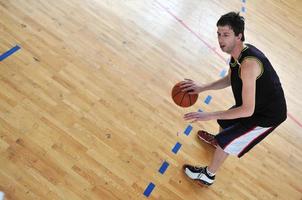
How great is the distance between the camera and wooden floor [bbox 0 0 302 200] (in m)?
2.71

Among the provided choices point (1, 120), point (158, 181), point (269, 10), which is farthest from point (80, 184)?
point (269, 10)

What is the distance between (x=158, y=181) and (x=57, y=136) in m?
0.99

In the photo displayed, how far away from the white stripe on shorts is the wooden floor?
54 cm

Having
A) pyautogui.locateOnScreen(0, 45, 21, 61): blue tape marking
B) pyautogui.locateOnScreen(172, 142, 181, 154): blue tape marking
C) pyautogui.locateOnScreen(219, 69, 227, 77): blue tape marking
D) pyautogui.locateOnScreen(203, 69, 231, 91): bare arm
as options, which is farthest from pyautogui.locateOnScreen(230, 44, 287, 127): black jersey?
pyautogui.locateOnScreen(0, 45, 21, 61): blue tape marking

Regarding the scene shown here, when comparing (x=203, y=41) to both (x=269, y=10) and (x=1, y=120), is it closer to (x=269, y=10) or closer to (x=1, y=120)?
(x=269, y=10)

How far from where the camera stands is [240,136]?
103 inches

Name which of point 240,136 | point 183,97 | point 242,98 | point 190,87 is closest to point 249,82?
point 242,98

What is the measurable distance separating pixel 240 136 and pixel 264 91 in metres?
0.47

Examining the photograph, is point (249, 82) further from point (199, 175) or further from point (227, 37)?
point (199, 175)

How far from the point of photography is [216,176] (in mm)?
3172

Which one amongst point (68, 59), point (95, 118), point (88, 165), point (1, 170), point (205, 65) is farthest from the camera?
point (205, 65)

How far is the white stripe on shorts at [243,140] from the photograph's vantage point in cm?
259

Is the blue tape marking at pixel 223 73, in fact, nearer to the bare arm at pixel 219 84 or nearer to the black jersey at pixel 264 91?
the bare arm at pixel 219 84

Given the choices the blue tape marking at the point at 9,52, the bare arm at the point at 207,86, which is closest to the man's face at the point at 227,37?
the bare arm at the point at 207,86
